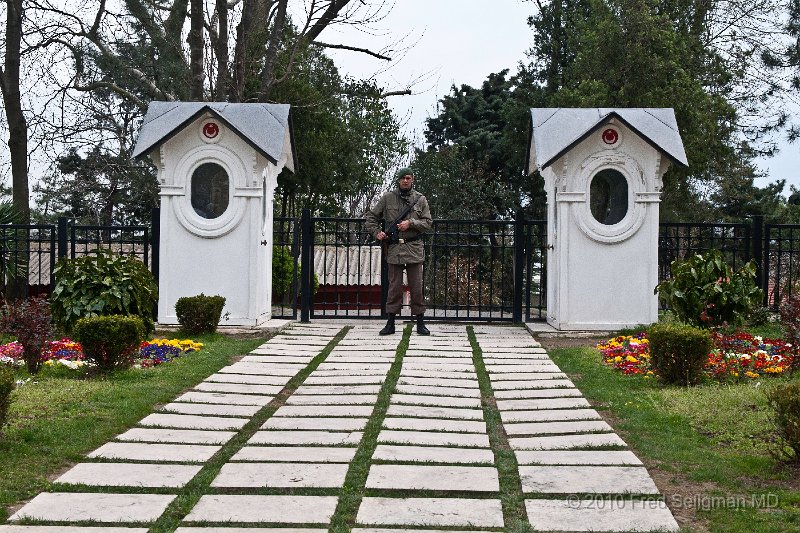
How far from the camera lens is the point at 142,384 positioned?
8172 millimetres

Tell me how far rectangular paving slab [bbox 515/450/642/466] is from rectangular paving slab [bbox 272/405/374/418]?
1559 mm

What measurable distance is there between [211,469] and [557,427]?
2.55 meters

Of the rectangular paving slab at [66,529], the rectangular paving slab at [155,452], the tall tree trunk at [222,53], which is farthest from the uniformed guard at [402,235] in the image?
the rectangular paving slab at [66,529]

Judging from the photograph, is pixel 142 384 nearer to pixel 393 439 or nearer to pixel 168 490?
pixel 393 439

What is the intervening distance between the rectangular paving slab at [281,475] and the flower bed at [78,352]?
4.14 meters

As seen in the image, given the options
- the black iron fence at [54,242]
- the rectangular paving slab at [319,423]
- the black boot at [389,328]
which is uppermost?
the black iron fence at [54,242]

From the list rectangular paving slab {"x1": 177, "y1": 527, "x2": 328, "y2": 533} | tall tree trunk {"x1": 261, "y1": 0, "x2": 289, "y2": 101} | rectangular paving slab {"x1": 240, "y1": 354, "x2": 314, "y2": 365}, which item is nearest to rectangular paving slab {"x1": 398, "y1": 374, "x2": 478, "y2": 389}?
rectangular paving slab {"x1": 240, "y1": 354, "x2": 314, "y2": 365}

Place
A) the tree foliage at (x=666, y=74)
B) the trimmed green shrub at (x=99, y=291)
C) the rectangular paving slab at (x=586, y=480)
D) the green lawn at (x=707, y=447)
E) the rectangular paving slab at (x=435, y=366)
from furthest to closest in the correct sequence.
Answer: the tree foliage at (x=666, y=74)
the trimmed green shrub at (x=99, y=291)
the rectangular paving slab at (x=435, y=366)
the rectangular paving slab at (x=586, y=480)
the green lawn at (x=707, y=447)

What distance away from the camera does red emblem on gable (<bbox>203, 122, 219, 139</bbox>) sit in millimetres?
13062

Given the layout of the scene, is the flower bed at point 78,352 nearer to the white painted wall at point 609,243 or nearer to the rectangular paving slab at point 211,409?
the rectangular paving slab at point 211,409

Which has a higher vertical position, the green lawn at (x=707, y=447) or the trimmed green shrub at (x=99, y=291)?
A: the trimmed green shrub at (x=99, y=291)

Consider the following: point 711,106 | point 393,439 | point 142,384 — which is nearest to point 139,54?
point 711,106

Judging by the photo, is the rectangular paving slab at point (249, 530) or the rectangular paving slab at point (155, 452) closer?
the rectangular paving slab at point (249, 530)

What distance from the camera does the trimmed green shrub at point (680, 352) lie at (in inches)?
324
